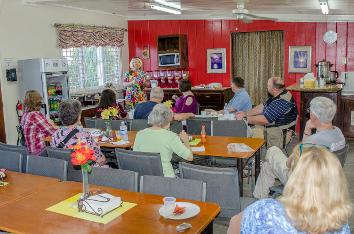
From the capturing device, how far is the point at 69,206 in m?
2.78

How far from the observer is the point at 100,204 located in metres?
2.65

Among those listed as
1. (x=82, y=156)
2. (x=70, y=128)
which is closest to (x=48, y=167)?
(x=70, y=128)

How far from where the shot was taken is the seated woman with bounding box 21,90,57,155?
198 inches

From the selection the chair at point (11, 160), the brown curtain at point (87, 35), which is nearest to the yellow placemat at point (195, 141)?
the chair at point (11, 160)

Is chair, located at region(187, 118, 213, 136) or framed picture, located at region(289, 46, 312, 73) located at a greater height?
framed picture, located at region(289, 46, 312, 73)

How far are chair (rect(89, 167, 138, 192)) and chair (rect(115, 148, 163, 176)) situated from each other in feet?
1.47

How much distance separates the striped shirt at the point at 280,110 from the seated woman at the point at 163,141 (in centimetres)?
224

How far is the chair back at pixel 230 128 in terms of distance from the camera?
5.27m

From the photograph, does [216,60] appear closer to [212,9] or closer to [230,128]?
[212,9]

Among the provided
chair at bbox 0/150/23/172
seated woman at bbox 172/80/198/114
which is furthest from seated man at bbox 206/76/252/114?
chair at bbox 0/150/23/172

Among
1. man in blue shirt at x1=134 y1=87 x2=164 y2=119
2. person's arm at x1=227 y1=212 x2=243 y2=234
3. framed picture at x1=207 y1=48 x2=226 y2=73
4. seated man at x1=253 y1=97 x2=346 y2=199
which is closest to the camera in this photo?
person's arm at x1=227 y1=212 x2=243 y2=234

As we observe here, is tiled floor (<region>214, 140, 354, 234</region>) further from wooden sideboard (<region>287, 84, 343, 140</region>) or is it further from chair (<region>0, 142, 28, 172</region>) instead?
chair (<region>0, 142, 28, 172</region>)

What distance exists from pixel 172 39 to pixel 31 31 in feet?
11.9

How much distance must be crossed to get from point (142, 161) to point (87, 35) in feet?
18.3
